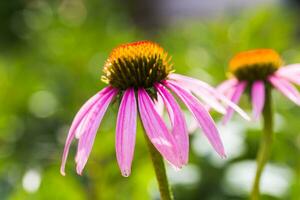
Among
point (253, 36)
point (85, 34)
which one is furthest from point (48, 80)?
point (253, 36)

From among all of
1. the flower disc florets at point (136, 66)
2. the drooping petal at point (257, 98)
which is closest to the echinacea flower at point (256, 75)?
the drooping petal at point (257, 98)

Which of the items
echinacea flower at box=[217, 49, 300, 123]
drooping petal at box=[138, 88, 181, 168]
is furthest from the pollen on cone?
drooping petal at box=[138, 88, 181, 168]

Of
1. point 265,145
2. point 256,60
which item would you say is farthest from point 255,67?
point 265,145

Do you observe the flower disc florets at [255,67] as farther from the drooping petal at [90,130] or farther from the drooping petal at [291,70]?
the drooping petal at [90,130]

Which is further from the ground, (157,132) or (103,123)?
(157,132)

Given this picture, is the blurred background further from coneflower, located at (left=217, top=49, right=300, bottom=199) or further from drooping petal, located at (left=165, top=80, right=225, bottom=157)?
drooping petal, located at (left=165, top=80, right=225, bottom=157)

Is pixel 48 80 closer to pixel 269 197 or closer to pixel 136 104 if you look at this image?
pixel 269 197

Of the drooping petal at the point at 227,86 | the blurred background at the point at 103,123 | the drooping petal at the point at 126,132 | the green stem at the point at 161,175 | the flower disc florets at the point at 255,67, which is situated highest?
the flower disc florets at the point at 255,67

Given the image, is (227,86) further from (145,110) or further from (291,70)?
(145,110)
